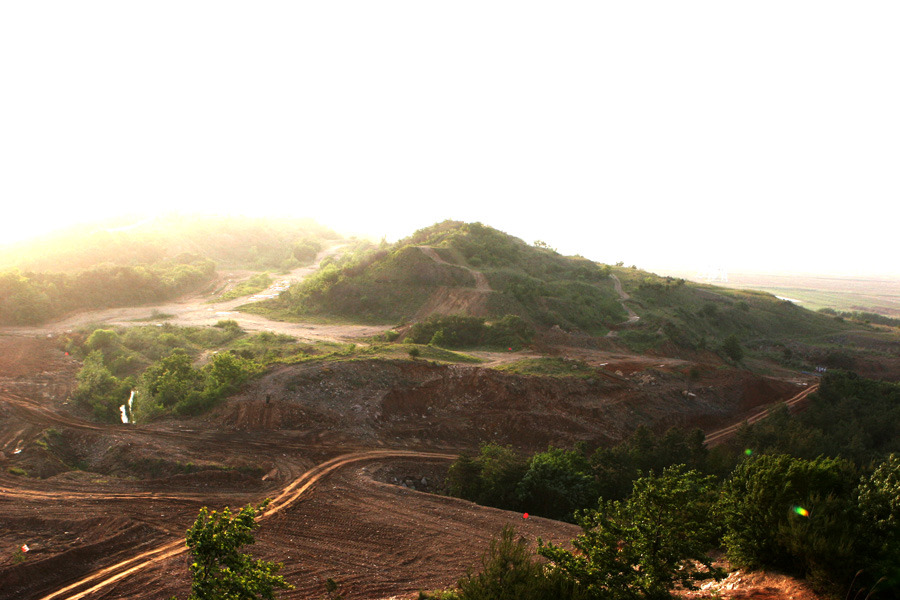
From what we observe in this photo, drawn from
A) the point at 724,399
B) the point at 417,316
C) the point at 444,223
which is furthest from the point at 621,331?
the point at 444,223

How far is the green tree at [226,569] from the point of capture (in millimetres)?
5367

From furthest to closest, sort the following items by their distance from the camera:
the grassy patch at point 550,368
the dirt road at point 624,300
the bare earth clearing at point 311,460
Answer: the dirt road at point 624,300, the grassy patch at point 550,368, the bare earth clearing at point 311,460

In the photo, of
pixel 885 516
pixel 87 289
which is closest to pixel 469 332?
pixel 885 516

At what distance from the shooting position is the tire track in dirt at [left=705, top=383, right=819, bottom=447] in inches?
785

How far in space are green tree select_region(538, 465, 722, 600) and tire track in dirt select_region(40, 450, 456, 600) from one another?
8386 millimetres

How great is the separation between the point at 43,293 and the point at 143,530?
30.3 meters

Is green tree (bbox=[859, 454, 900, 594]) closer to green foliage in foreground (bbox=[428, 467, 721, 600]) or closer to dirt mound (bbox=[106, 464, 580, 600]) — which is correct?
green foliage in foreground (bbox=[428, 467, 721, 600])

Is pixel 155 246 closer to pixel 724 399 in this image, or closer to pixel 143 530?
pixel 143 530

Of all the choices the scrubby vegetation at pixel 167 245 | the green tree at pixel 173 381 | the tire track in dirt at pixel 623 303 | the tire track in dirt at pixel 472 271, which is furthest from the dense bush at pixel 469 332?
the scrubby vegetation at pixel 167 245

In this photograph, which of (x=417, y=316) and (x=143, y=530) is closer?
(x=143, y=530)

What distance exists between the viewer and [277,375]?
63.9 ft

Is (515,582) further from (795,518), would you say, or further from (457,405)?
(457,405)

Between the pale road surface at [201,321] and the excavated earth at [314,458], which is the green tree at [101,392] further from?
the pale road surface at [201,321]

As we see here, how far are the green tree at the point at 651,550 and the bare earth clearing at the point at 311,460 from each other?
185 centimetres
